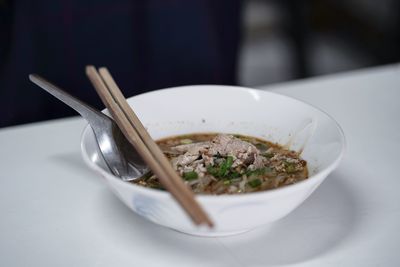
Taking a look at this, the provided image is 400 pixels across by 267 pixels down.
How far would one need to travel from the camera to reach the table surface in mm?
1121

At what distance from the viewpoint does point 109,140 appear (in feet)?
4.14

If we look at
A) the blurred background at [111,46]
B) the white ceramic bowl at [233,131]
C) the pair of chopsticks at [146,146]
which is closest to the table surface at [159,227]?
the white ceramic bowl at [233,131]

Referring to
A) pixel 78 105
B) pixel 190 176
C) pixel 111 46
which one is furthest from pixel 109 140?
pixel 111 46

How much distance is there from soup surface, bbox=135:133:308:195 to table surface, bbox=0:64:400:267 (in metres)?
0.09

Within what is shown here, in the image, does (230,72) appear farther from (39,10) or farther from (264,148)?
(264,148)

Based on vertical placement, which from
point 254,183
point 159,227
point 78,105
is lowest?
point 159,227

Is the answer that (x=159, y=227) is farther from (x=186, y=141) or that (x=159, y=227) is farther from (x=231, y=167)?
(x=186, y=141)

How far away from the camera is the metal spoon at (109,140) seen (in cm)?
124

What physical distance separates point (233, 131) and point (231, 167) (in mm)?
264

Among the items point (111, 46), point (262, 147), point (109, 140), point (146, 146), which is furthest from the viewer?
point (111, 46)

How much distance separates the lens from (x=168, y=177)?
1023 mm

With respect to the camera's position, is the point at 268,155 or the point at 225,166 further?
the point at 268,155

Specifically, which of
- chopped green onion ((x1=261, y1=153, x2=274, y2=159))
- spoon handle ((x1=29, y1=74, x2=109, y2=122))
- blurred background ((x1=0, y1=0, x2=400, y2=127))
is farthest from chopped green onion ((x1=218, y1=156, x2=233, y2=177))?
blurred background ((x1=0, y1=0, x2=400, y2=127))

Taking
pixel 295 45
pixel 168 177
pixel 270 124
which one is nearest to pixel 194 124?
pixel 270 124
